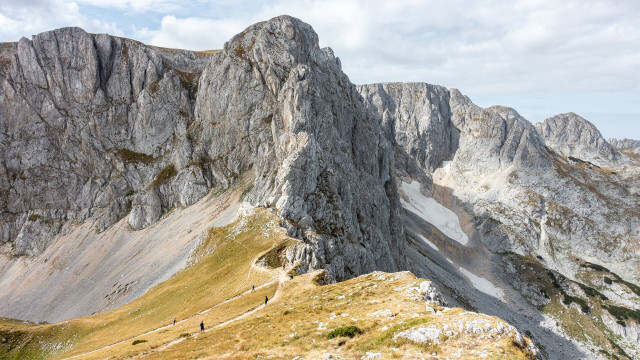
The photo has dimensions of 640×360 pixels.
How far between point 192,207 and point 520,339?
3919 inches

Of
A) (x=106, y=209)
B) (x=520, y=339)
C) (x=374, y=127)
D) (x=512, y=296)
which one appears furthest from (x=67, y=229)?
(x=512, y=296)

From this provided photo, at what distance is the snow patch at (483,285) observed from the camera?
136 meters

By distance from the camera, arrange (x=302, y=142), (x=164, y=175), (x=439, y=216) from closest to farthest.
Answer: (x=302, y=142) → (x=164, y=175) → (x=439, y=216)

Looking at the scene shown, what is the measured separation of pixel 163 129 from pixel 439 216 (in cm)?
14024

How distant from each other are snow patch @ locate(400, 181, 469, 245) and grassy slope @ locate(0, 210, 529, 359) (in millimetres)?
128609

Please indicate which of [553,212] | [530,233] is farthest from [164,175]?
[553,212]

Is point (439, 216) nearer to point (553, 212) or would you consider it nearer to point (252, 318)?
point (553, 212)

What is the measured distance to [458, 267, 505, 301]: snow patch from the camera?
136 meters

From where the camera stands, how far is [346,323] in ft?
82.1

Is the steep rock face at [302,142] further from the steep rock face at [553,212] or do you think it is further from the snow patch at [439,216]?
the steep rock face at [553,212]

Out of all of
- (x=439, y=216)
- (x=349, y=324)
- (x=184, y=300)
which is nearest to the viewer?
(x=349, y=324)

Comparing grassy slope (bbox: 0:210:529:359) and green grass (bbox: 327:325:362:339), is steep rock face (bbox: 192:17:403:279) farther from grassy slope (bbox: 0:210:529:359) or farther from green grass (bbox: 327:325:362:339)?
green grass (bbox: 327:325:362:339)

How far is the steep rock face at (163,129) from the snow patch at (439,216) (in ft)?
177

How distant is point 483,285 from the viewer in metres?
140
